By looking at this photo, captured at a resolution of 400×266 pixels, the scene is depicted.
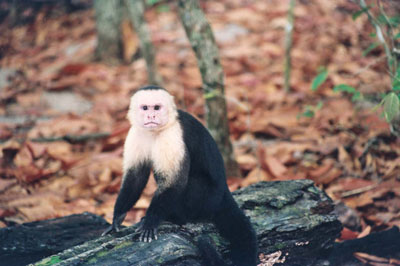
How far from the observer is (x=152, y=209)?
7.48 feet

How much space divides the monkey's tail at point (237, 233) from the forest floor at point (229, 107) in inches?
38.4

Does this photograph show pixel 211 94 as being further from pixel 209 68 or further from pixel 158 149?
pixel 158 149

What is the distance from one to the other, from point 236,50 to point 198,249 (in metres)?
4.56

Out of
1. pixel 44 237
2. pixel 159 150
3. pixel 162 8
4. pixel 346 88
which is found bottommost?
pixel 44 237

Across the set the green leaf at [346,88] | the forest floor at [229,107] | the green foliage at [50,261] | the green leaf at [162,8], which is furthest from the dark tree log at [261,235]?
the green leaf at [162,8]

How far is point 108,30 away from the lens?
616 cm

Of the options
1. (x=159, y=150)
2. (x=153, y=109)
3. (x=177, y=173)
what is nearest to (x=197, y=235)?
(x=177, y=173)

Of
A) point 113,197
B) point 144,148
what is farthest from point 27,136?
point 144,148

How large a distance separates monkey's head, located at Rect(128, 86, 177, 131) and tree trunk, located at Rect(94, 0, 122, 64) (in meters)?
4.10

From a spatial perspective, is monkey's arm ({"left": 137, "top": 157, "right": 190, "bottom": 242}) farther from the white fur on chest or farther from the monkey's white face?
the monkey's white face

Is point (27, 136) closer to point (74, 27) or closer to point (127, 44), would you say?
point (127, 44)

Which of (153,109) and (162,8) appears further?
(162,8)

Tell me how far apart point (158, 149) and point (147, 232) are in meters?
0.49

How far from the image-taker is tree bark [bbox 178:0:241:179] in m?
3.19
